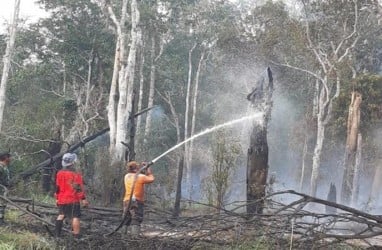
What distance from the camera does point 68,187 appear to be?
897 cm

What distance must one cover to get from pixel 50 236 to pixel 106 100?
2106cm

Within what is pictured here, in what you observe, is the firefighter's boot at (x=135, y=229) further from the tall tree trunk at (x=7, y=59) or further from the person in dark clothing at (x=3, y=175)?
the tall tree trunk at (x=7, y=59)

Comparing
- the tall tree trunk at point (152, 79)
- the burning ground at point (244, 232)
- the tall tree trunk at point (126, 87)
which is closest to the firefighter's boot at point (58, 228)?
the burning ground at point (244, 232)

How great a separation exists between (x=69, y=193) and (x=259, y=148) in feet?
14.4

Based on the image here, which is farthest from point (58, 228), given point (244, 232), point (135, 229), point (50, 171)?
point (50, 171)

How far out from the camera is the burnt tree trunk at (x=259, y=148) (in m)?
11.6

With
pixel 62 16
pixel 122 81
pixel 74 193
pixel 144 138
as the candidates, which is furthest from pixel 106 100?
pixel 74 193

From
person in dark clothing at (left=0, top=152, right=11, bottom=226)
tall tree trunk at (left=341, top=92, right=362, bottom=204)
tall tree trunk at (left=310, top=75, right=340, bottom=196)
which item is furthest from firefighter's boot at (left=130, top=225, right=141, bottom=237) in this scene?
tall tree trunk at (left=310, top=75, right=340, bottom=196)

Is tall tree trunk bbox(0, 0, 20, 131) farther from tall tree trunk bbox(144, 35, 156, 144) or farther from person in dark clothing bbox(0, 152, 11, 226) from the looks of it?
person in dark clothing bbox(0, 152, 11, 226)

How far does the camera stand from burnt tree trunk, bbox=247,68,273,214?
1162 centimetres

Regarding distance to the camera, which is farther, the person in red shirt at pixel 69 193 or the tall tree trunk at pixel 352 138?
the tall tree trunk at pixel 352 138

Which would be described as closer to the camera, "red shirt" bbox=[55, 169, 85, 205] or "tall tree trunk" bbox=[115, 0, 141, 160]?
"red shirt" bbox=[55, 169, 85, 205]

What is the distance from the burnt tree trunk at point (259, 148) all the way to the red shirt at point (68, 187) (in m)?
3.95

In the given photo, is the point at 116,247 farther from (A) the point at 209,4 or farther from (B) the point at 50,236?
(A) the point at 209,4
